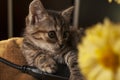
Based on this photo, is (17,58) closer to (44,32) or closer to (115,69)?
(44,32)

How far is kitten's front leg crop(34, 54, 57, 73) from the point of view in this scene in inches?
29.4

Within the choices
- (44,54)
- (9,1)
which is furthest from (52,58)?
(9,1)

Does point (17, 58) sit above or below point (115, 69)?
below

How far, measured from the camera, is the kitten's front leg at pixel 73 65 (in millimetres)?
728

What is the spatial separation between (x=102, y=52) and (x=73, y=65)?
2.10ft

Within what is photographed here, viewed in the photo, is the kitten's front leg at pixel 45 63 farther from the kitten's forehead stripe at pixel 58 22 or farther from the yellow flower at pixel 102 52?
the yellow flower at pixel 102 52

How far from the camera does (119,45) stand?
138 millimetres

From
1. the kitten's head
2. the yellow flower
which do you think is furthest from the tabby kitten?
the yellow flower

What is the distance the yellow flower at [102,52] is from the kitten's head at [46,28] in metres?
0.70

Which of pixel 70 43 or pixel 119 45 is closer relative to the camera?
pixel 119 45

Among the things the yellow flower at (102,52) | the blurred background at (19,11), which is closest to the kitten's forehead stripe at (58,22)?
the yellow flower at (102,52)

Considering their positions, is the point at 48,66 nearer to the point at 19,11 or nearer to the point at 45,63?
the point at 45,63

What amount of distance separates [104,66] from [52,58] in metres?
0.69

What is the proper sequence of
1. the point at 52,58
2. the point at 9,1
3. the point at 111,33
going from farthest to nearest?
the point at 9,1 → the point at 52,58 → the point at 111,33
